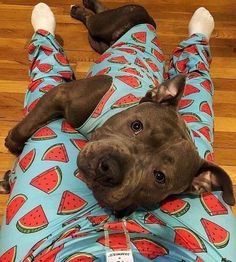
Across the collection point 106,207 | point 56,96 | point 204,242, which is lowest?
point 204,242

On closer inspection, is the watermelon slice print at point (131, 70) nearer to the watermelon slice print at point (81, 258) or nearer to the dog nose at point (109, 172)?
the dog nose at point (109, 172)

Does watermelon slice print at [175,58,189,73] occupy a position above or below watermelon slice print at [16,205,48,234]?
above

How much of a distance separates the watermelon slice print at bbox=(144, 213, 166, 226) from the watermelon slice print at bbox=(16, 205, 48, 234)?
0.38 meters

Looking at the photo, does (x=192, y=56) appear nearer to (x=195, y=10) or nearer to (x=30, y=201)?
(x=195, y=10)

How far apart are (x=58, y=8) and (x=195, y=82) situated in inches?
45.5

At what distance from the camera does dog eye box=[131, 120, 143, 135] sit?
1894mm

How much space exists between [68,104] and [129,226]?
698mm

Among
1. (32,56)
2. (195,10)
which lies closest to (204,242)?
(32,56)

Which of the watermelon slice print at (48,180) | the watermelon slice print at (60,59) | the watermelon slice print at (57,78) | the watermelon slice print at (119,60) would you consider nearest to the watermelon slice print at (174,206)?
the watermelon slice print at (48,180)

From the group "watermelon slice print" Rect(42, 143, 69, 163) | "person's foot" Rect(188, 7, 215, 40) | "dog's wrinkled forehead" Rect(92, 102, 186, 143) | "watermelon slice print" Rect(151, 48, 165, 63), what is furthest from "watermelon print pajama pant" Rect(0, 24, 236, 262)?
"person's foot" Rect(188, 7, 215, 40)

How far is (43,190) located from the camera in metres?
2.04

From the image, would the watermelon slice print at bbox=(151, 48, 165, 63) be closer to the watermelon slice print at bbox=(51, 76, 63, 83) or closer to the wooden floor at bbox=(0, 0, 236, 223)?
the wooden floor at bbox=(0, 0, 236, 223)

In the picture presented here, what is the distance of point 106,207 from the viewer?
1.92 meters

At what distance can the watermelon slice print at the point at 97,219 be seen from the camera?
191 cm
